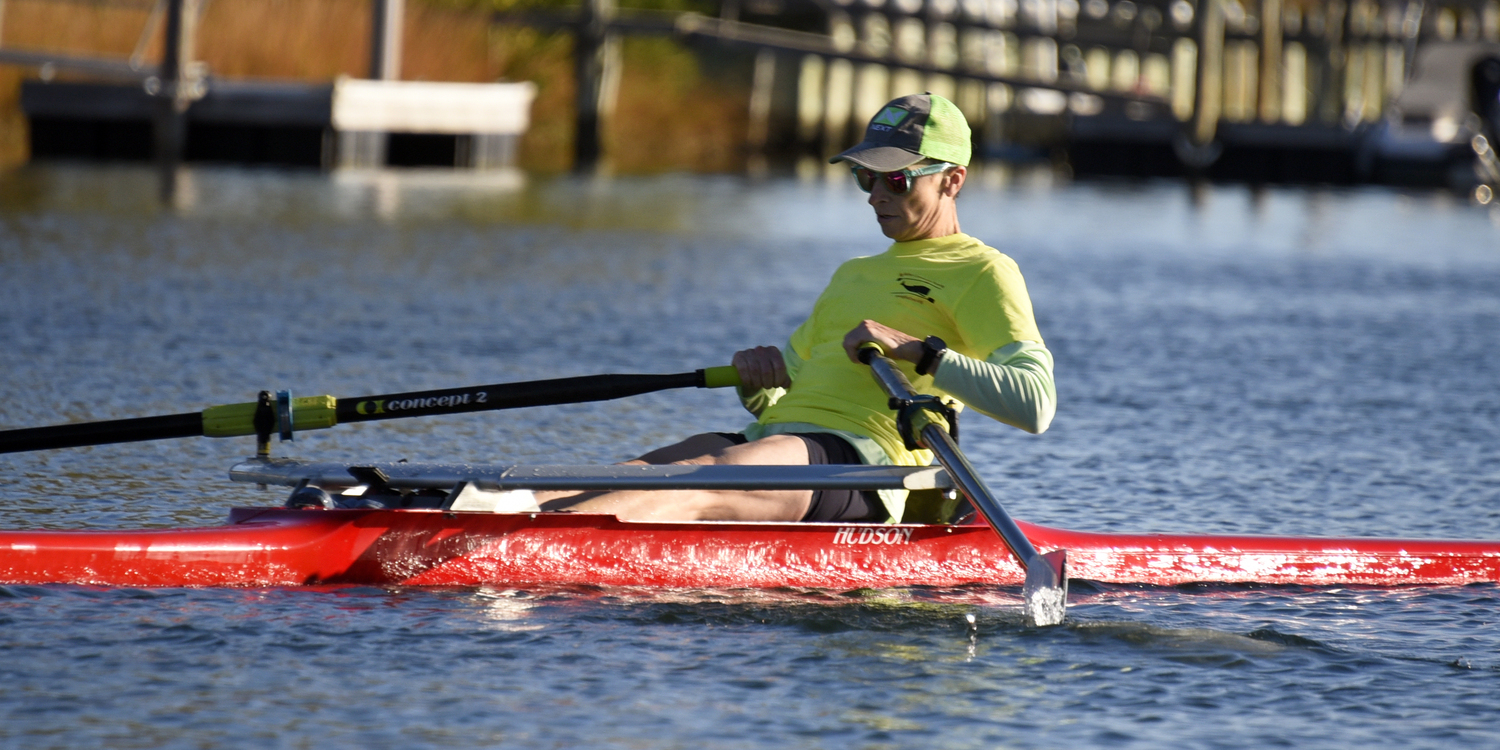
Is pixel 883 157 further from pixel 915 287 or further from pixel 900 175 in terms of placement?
pixel 915 287

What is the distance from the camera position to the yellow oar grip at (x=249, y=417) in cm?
500

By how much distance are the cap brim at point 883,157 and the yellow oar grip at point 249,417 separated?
56.1 inches

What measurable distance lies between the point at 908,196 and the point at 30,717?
236 centimetres

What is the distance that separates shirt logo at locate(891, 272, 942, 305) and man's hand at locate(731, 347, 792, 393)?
14.9 inches

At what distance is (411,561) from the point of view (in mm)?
4828

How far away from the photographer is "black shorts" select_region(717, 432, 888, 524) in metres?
4.91

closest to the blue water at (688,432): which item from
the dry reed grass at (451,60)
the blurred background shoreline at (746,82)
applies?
the blurred background shoreline at (746,82)

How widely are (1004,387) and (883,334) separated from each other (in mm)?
329

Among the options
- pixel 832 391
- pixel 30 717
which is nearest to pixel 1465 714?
pixel 832 391

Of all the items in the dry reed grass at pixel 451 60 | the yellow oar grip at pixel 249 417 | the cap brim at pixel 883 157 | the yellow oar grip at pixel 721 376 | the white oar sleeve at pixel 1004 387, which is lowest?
the yellow oar grip at pixel 249 417

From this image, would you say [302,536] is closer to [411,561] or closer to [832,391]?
[411,561]

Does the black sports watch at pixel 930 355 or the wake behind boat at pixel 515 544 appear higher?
the black sports watch at pixel 930 355

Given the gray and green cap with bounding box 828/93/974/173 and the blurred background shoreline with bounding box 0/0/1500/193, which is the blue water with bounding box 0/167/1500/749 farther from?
the blurred background shoreline with bounding box 0/0/1500/193

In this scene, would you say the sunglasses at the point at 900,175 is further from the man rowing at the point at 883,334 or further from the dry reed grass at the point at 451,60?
the dry reed grass at the point at 451,60
